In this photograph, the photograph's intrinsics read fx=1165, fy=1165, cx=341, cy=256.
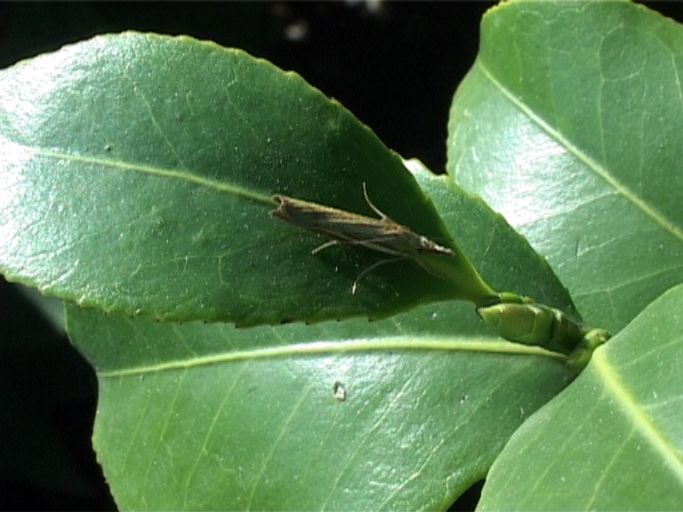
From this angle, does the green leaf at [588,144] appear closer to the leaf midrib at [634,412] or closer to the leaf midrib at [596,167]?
the leaf midrib at [596,167]

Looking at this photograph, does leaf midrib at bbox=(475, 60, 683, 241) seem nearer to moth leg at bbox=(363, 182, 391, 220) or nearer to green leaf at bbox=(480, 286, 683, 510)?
green leaf at bbox=(480, 286, 683, 510)

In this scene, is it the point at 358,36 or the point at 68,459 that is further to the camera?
the point at 358,36

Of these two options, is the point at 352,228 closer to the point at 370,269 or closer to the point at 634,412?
the point at 370,269

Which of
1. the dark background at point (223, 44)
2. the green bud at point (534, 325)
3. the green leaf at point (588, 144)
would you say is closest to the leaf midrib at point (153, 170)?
the green bud at point (534, 325)

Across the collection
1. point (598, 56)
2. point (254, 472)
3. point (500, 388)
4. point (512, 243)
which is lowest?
point (254, 472)

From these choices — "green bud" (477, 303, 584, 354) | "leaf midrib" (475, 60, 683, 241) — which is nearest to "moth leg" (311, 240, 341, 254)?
"green bud" (477, 303, 584, 354)

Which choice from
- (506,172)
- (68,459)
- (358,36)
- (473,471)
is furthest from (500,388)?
(358,36)

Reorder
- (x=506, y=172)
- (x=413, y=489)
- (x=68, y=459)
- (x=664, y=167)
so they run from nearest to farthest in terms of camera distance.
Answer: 1. (x=413, y=489)
2. (x=664, y=167)
3. (x=506, y=172)
4. (x=68, y=459)

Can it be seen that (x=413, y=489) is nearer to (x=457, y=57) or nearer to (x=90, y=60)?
(x=90, y=60)
